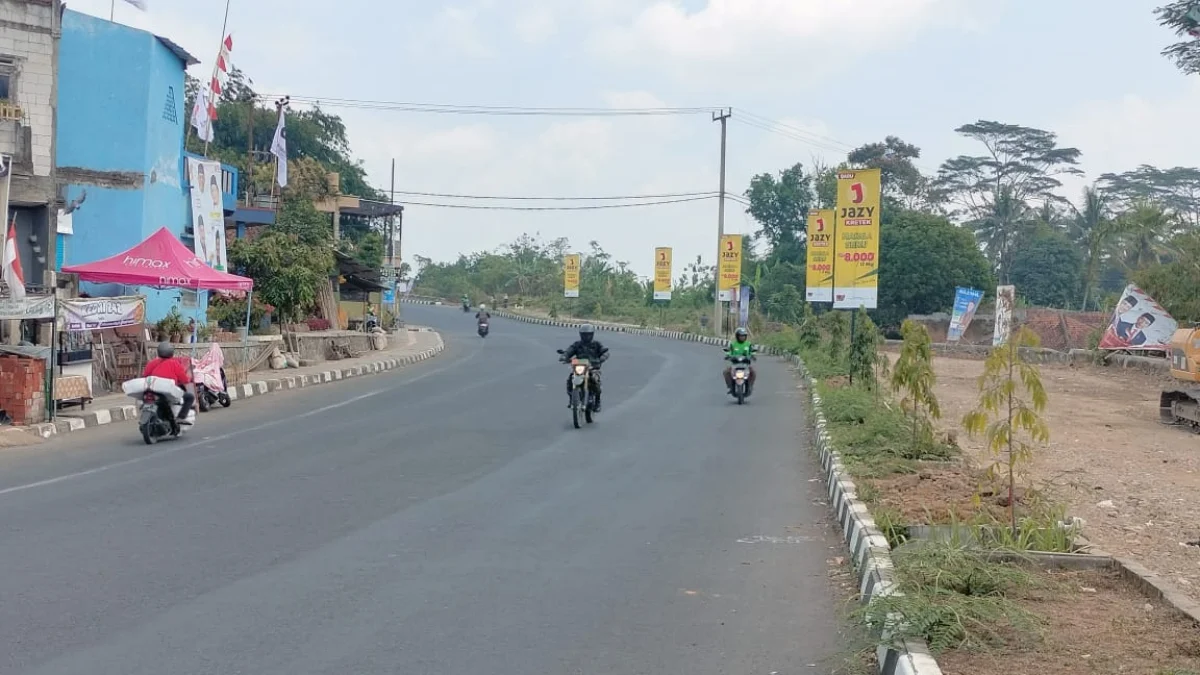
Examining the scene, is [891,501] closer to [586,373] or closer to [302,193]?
[586,373]

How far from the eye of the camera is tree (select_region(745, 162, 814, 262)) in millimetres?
73688

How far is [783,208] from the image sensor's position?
74.4 meters

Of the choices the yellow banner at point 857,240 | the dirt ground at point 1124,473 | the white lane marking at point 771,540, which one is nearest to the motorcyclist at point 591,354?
the dirt ground at point 1124,473

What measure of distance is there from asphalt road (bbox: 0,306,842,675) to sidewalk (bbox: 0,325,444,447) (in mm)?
504

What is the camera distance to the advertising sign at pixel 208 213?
22406 millimetres

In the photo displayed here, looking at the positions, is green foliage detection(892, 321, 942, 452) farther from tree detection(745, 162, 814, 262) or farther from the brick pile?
tree detection(745, 162, 814, 262)

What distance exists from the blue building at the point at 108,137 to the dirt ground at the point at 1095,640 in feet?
69.9

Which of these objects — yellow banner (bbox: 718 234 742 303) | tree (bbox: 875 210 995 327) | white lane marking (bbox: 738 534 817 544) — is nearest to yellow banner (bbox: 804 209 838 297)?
yellow banner (bbox: 718 234 742 303)

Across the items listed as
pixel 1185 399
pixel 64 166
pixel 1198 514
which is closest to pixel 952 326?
pixel 1185 399

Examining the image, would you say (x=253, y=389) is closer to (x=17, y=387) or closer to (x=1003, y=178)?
(x=17, y=387)

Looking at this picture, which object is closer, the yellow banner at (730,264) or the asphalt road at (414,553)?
the asphalt road at (414,553)

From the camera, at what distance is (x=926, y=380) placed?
36.5ft

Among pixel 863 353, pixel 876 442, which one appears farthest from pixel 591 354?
pixel 863 353

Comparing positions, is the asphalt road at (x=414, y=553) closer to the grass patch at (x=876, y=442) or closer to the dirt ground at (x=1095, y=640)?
the grass patch at (x=876, y=442)
